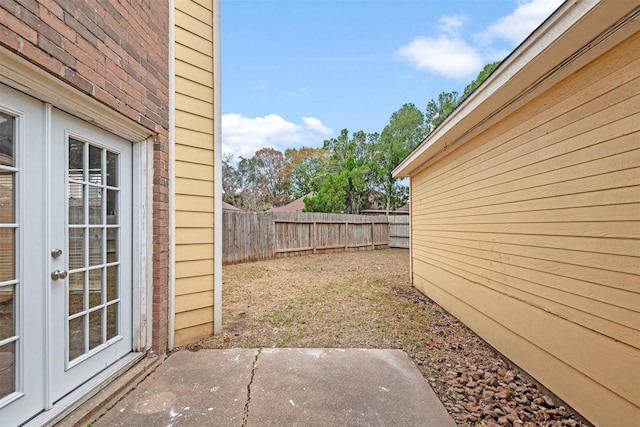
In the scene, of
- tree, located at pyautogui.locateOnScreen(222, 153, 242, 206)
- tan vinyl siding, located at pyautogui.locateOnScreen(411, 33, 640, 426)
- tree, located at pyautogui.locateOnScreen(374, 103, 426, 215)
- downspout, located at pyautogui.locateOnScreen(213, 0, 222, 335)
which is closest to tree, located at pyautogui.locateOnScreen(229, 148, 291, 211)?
tree, located at pyautogui.locateOnScreen(222, 153, 242, 206)

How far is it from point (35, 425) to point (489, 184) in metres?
4.00

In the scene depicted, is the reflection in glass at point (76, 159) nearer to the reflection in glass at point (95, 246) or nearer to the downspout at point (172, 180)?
the reflection in glass at point (95, 246)

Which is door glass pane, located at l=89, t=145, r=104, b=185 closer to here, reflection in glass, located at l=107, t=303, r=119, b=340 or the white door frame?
the white door frame

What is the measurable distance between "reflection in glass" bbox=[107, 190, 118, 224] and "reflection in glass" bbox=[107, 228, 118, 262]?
8 centimetres

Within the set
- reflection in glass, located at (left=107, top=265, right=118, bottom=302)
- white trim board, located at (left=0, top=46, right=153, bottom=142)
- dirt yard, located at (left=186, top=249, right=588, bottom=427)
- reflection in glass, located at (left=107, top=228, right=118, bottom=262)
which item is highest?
Result: white trim board, located at (left=0, top=46, right=153, bottom=142)

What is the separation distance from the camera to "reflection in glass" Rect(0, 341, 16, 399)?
1.51 m

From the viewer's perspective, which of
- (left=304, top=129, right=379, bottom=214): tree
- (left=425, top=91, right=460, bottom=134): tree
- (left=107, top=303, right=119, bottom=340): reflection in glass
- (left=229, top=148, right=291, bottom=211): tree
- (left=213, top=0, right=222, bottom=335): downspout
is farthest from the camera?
(left=229, top=148, right=291, bottom=211): tree

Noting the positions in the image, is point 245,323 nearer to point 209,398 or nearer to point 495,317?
point 209,398

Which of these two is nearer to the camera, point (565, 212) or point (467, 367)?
point (565, 212)

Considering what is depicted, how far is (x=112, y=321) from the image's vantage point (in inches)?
90.5

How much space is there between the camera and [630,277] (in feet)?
5.50

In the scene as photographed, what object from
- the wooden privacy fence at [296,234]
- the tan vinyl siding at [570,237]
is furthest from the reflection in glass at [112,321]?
the wooden privacy fence at [296,234]

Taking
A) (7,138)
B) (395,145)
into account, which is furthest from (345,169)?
(7,138)

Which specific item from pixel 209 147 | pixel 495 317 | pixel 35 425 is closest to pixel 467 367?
pixel 495 317
